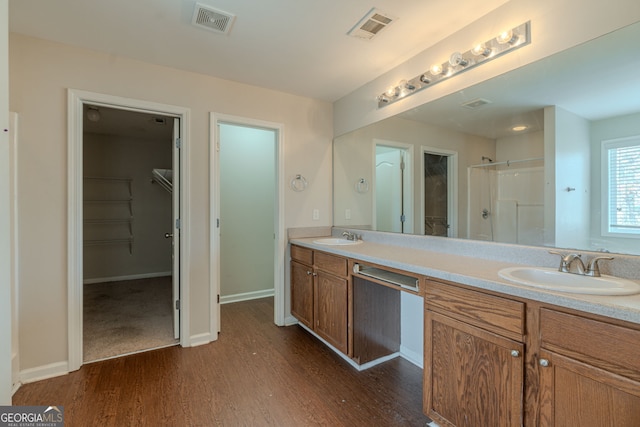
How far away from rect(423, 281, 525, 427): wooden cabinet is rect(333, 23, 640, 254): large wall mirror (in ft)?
2.10

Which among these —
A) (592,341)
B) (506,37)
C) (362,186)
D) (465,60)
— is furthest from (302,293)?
(506,37)

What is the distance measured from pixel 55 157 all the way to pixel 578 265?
322 centimetres

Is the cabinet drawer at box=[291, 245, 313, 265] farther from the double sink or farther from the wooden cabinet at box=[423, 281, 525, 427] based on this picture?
the double sink

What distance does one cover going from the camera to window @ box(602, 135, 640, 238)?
133 centimetres

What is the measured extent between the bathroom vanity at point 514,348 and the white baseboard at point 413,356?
2.28ft

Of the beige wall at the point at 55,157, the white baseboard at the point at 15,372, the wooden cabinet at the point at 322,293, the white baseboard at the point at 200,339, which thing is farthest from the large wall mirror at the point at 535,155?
the white baseboard at the point at 15,372

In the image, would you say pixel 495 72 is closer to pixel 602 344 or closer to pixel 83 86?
pixel 602 344

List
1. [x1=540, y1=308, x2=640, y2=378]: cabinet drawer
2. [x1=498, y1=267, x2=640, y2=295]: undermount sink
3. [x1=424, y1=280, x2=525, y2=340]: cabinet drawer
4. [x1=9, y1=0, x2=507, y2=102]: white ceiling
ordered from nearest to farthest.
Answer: [x1=540, y1=308, x2=640, y2=378]: cabinet drawer
[x1=498, y1=267, x2=640, y2=295]: undermount sink
[x1=424, y1=280, x2=525, y2=340]: cabinet drawer
[x1=9, y1=0, x2=507, y2=102]: white ceiling

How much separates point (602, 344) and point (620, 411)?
21 centimetres

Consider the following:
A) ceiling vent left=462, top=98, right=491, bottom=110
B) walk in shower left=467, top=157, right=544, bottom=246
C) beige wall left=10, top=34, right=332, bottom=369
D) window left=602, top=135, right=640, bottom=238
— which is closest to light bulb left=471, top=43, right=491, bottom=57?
ceiling vent left=462, top=98, right=491, bottom=110

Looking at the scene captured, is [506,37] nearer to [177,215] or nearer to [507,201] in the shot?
[507,201]

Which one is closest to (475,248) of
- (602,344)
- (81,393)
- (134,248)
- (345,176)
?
(602,344)

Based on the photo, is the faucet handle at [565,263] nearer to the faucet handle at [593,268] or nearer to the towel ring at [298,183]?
the faucet handle at [593,268]

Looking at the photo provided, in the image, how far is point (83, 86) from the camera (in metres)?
2.18
